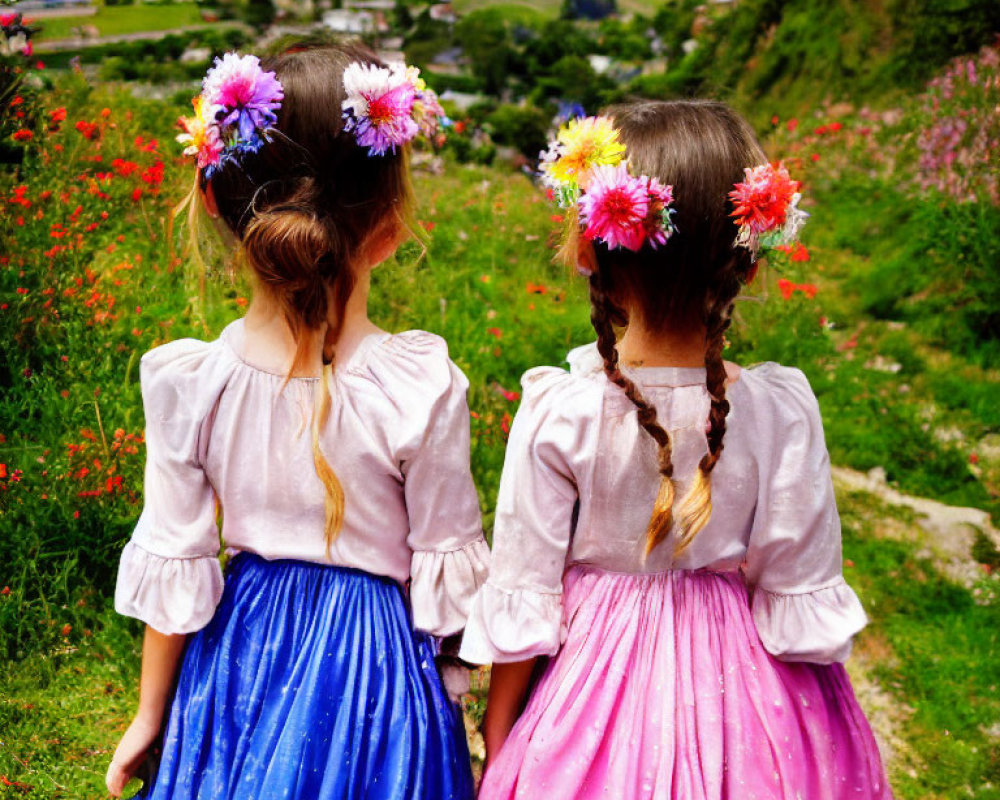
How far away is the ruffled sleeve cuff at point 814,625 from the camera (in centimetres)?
178

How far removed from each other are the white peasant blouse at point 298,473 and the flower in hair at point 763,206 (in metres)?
0.59

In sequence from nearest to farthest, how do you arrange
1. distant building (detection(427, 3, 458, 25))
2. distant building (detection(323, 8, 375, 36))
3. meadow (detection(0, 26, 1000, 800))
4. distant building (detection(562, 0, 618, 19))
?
meadow (detection(0, 26, 1000, 800)), distant building (detection(323, 8, 375, 36)), distant building (detection(427, 3, 458, 25)), distant building (detection(562, 0, 618, 19))

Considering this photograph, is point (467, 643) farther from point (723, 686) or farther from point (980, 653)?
point (980, 653)

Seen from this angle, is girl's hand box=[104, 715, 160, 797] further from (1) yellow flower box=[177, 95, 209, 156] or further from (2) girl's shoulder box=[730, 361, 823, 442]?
(2) girl's shoulder box=[730, 361, 823, 442]

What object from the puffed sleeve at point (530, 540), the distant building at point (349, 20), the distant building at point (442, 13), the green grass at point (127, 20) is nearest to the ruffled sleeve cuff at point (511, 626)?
the puffed sleeve at point (530, 540)

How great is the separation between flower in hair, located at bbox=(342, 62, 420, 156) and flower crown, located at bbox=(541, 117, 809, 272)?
1.03 feet

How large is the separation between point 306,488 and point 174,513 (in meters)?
0.27

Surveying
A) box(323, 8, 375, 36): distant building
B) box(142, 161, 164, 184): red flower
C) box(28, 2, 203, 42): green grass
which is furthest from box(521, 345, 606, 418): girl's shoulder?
box(323, 8, 375, 36): distant building

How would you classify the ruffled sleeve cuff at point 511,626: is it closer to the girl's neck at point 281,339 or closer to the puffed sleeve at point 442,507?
the puffed sleeve at point 442,507

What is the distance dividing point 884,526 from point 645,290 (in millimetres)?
3033

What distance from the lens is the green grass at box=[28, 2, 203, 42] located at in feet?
19.9

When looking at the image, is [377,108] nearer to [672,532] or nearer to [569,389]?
[569,389]

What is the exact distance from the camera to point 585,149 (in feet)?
5.67

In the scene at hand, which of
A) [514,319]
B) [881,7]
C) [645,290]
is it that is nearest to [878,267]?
[514,319]
